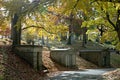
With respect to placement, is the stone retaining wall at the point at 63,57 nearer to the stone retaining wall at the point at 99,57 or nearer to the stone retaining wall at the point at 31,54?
the stone retaining wall at the point at 99,57

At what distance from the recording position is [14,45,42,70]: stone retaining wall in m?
20.2

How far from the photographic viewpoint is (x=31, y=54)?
20312 millimetres

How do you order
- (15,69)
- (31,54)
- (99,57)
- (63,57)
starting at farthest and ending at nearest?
1. (99,57)
2. (63,57)
3. (31,54)
4. (15,69)

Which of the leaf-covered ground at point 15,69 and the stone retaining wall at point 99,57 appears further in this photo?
the stone retaining wall at point 99,57

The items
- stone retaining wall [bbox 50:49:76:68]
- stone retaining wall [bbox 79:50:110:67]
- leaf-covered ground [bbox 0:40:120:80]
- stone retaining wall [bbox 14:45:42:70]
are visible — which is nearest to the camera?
leaf-covered ground [bbox 0:40:120:80]

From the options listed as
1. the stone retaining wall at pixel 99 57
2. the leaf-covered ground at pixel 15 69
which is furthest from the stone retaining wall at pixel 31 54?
the stone retaining wall at pixel 99 57

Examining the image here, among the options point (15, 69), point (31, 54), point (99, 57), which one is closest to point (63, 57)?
point (99, 57)

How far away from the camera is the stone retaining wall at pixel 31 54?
20.2 m

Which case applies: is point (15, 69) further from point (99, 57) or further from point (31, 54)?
point (99, 57)

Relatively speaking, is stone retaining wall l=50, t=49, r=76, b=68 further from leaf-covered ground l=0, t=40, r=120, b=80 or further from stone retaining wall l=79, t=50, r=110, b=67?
stone retaining wall l=79, t=50, r=110, b=67

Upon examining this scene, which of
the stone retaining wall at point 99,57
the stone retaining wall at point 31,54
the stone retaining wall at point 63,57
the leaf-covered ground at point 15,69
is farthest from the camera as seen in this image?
the stone retaining wall at point 99,57

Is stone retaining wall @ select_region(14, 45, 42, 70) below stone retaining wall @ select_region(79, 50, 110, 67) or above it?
above

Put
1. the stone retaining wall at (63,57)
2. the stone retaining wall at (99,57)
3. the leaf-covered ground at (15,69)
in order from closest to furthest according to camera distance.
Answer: the leaf-covered ground at (15,69) → the stone retaining wall at (63,57) → the stone retaining wall at (99,57)

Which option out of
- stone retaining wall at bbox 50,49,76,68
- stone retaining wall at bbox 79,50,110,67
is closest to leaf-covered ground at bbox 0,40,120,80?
stone retaining wall at bbox 50,49,76,68
